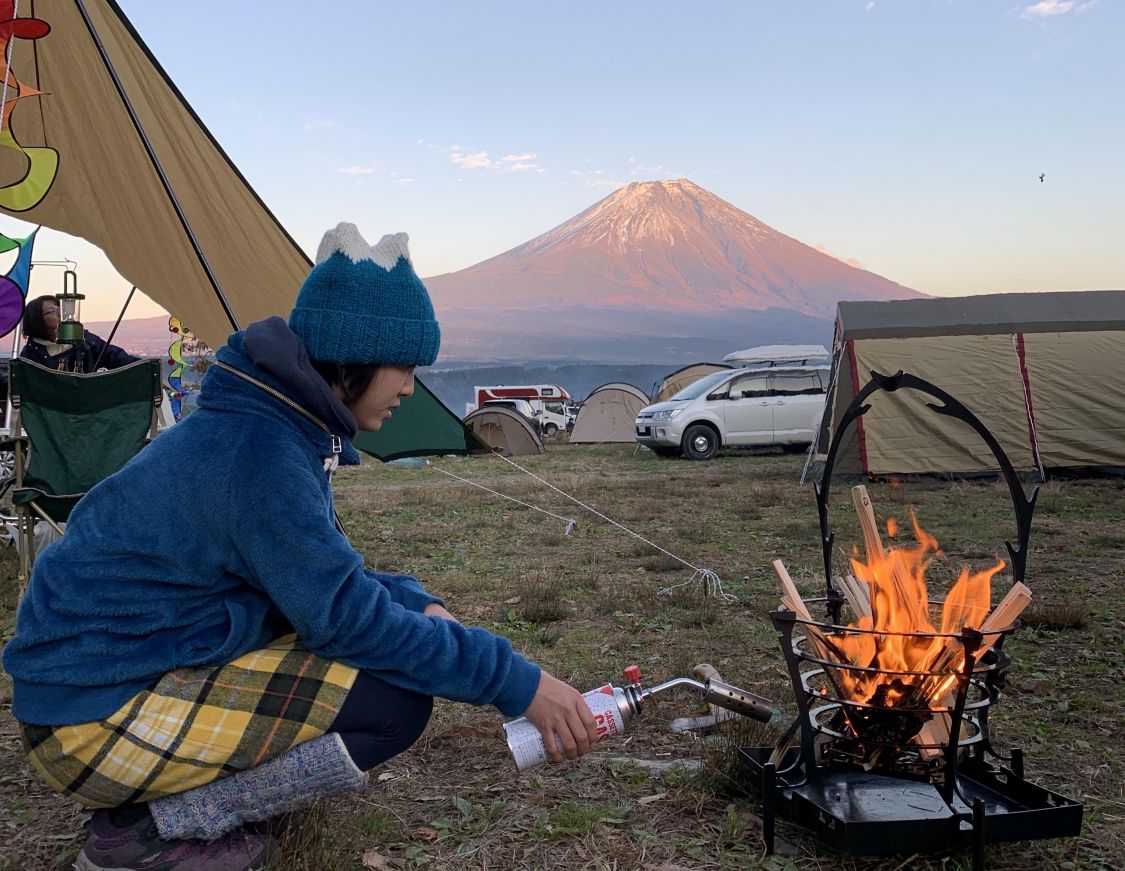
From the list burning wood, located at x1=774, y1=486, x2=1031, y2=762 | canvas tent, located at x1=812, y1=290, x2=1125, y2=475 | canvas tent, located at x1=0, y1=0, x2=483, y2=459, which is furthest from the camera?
canvas tent, located at x1=812, y1=290, x2=1125, y2=475

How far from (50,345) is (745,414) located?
11.8m

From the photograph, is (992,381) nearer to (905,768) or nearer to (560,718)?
(905,768)

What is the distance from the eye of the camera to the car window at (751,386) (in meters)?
15.9

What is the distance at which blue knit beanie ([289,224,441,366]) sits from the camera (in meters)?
1.99

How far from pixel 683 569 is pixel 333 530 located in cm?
438

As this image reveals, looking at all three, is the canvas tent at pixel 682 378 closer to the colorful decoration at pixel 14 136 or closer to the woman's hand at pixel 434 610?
the colorful decoration at pixel 14 136

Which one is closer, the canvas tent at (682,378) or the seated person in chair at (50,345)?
the seated person in chair at (50,345)

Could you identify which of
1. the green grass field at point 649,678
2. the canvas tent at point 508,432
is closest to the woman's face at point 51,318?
the green grass field at point 649,678

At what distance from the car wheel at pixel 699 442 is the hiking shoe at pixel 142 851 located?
14098mm

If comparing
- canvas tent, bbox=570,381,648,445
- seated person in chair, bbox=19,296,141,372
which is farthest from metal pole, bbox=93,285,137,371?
canvas tent, bbox=570,381,648,445

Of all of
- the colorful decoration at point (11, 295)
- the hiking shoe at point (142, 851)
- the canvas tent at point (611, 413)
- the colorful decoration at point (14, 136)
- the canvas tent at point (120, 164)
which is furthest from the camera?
the canvas tent at point (611, 413)

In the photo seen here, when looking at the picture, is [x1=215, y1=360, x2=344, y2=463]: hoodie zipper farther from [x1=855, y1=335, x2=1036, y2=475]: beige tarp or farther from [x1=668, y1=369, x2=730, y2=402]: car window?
[x1=668, y1=369, x2=730, y2=402]: car window

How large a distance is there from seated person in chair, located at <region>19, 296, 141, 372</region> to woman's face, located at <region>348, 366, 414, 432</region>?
4166 mm

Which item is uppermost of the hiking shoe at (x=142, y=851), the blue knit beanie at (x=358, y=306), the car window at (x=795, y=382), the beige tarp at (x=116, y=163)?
the beige tarp at (x=116, y=163)
